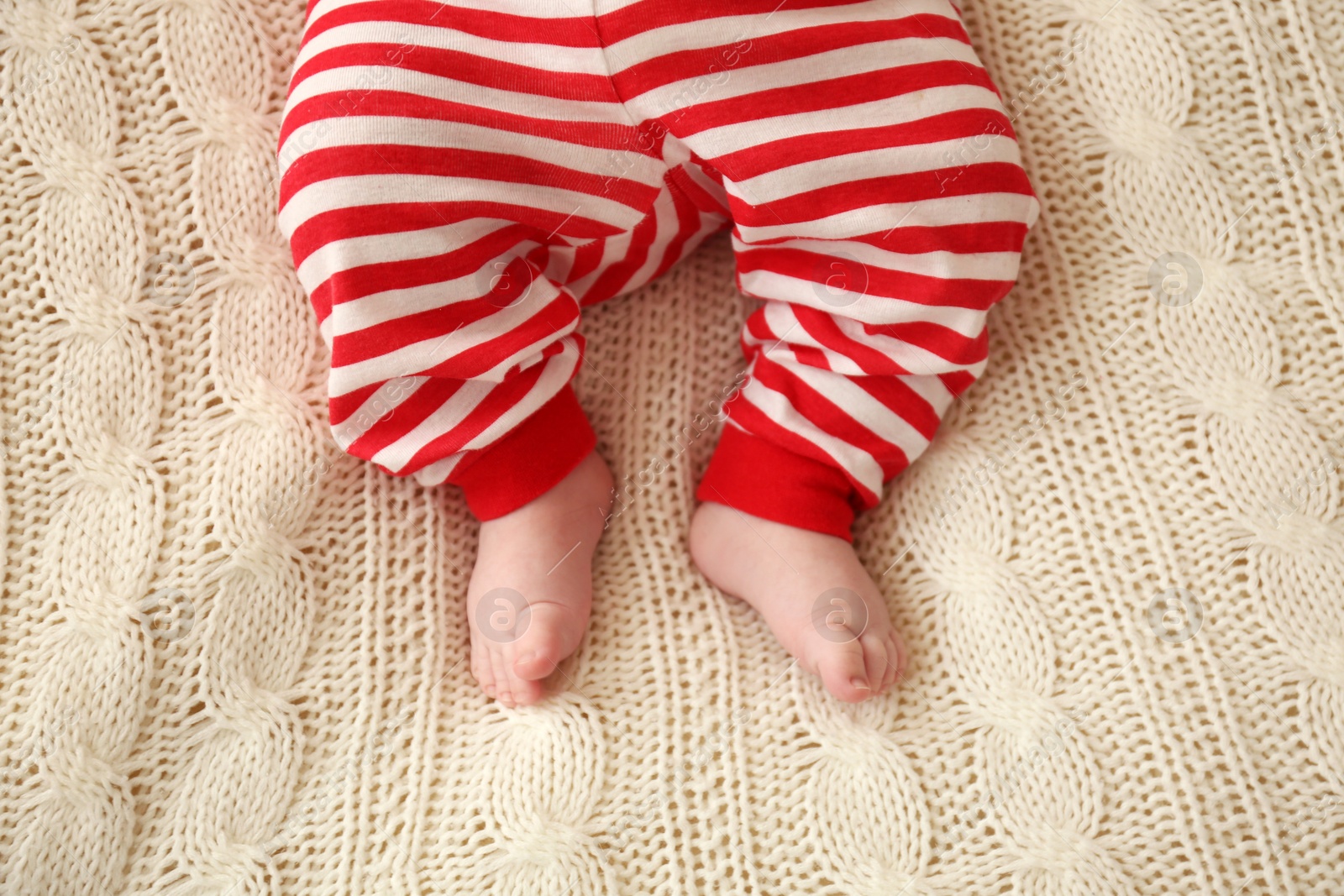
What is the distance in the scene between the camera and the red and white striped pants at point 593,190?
0.70 meters

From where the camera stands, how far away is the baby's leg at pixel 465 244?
27.4 inches

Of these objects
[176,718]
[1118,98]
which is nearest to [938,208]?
[1118,98]

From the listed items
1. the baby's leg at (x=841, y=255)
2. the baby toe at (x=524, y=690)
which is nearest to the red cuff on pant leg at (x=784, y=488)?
the baby's leg at (x=841, y=255)

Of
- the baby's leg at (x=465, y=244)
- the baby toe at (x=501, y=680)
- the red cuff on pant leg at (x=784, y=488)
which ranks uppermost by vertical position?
the baby's leg at (x=465, y=244)

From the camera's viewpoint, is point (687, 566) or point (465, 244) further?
point (687, 566)

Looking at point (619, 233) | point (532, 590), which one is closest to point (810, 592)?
point (532, 590)

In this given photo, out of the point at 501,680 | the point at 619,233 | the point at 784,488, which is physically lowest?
the point at 501,680

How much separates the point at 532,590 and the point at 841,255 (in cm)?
39

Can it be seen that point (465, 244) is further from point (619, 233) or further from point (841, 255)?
point (841, 255)

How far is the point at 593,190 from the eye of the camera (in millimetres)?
754

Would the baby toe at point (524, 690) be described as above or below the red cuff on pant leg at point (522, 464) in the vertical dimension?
below

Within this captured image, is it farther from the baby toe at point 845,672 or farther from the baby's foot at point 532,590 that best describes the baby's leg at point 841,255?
the baby's foot at point 532,590

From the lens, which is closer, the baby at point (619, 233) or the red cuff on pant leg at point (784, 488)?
the baby at point (619, 233)

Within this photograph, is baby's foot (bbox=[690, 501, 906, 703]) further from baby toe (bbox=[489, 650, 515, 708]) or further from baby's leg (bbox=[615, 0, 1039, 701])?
baby toe (bbox=[489, 650, 515, 708])
